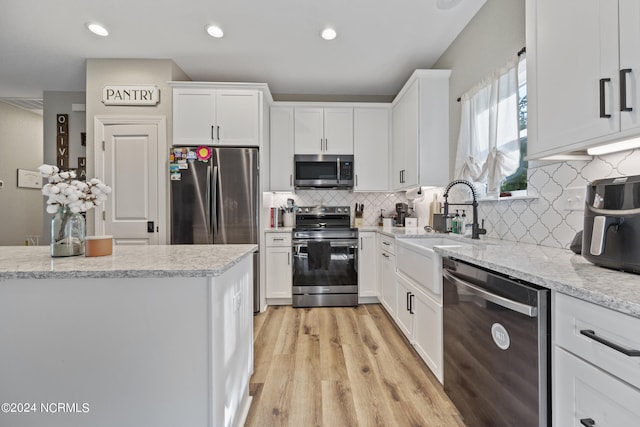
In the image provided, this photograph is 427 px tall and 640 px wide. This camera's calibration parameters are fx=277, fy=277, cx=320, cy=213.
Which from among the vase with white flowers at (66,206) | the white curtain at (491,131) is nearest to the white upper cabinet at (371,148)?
the white curtain at (491,131)

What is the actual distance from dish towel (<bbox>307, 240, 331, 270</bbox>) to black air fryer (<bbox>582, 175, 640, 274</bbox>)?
240 centimetres

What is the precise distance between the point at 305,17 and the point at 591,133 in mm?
2179

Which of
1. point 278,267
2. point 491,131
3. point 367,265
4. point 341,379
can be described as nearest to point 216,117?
point 278,267

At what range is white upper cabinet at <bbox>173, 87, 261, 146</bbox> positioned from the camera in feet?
9.90

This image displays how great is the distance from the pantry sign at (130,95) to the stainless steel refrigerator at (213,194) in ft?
2.01

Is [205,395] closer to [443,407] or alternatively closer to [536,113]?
[443,407]

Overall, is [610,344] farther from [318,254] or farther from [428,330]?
[318,254]

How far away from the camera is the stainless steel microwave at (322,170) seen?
3.55 metres

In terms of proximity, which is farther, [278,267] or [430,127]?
[278,267]

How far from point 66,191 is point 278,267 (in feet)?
7.35

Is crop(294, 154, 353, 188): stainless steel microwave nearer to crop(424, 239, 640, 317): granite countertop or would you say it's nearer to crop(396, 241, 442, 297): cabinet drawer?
crop(396, 241, 442, 297): cabinet drawer

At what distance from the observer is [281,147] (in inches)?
141

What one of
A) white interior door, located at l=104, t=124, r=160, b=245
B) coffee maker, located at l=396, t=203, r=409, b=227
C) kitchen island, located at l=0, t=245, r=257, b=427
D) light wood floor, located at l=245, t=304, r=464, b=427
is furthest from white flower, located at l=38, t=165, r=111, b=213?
coffee maker, located at l=396, t=203, r=409, b=227

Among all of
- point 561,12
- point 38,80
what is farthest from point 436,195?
point 38,80
